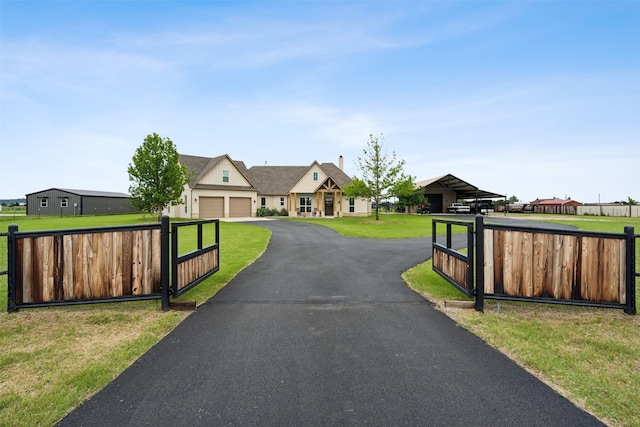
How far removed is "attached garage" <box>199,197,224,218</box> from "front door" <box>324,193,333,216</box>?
1296 cm

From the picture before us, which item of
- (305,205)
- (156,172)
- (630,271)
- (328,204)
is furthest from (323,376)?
(305,205)

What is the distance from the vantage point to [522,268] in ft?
17.8

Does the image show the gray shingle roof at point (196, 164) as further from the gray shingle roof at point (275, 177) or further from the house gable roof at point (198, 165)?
the gray shingle roof at point (275, 177)

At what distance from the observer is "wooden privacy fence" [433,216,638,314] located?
5312 mm

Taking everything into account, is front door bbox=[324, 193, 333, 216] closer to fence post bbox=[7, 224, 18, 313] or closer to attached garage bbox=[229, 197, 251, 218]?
attached garage bbox=[229, 197, 251, 218]

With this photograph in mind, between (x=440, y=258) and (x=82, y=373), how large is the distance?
730 centimetres

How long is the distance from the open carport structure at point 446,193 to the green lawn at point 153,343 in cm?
4374

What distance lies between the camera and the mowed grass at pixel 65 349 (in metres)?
2.80

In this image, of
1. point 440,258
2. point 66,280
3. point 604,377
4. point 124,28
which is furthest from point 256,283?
point 124,28

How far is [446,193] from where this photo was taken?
166 feet

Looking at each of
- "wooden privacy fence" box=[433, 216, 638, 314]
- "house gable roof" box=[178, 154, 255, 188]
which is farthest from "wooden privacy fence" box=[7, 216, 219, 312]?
"house gable roof" box=[178, 154, 255, 188]

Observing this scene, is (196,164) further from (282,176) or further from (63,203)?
(63,203)

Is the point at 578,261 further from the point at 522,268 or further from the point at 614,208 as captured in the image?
the point at 614,208

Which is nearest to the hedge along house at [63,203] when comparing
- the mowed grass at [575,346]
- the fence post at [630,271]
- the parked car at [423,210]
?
the parked car at [423,210]
